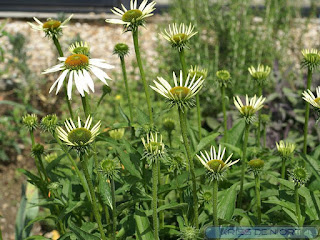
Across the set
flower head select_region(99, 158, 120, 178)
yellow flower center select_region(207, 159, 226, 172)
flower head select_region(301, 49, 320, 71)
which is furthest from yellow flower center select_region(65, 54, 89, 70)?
flower head select_region(301, 49, 320, 71)

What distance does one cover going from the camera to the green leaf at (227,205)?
1.29 meters

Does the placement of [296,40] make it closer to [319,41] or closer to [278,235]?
[319,41]

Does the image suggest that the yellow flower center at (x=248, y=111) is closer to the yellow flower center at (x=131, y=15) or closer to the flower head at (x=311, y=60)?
the flower head at (x=311, y=60)

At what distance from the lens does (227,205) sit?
1.30 metres

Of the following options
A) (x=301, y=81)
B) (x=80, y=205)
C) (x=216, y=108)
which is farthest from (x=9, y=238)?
(x=301, y=81)

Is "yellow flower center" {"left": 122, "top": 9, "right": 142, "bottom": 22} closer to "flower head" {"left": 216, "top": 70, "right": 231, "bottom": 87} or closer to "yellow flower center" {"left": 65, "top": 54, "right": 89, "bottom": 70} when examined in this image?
"yellow flower center" {"left": 65, "top": 54, "right": 89, "bottom": 70}

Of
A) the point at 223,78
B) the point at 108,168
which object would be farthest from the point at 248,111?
the point at 108,168

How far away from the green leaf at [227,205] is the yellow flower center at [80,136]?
0.48 metres

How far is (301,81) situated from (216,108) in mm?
628

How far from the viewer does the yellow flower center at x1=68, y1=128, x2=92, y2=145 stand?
105 cm

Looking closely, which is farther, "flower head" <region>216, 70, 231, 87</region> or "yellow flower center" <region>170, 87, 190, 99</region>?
"flower head" <region>216, 70, 231, 87</region>

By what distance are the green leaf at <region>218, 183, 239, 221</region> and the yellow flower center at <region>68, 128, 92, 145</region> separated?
48cm

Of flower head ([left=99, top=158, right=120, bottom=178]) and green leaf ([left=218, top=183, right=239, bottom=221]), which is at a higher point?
flower head ([left=99, top=158, right=120, bottom=178])

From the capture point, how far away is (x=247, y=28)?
11.7 ft
